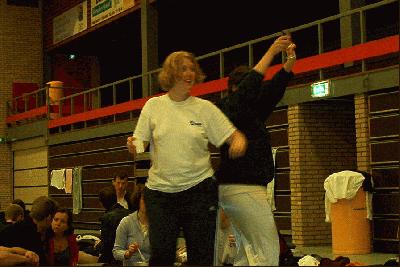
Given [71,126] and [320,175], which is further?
[71,126]

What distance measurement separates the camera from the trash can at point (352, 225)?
11992 millimetres

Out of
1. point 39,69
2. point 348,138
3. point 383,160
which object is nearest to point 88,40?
point 39,69

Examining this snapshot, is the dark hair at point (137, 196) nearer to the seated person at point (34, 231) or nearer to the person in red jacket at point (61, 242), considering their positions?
the person in red jacket at point (61, 242)

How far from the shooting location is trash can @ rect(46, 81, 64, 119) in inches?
1000

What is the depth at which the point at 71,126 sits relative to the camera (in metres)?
24.2

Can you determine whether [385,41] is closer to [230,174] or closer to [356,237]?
[356,237]

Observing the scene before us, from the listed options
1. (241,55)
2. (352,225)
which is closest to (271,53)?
(352,225)

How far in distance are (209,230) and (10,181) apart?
24546 millimetres

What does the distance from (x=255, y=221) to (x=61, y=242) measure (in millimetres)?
2858

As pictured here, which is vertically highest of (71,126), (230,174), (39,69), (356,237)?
(39,69)

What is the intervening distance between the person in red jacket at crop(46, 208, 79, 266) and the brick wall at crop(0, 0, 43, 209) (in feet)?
69.4

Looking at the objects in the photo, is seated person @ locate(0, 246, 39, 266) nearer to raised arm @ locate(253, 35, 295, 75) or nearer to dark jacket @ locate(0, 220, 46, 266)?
dark jacket @ locate(0, 220, 46, 266)

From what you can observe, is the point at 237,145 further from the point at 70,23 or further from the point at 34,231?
the point at 70,23

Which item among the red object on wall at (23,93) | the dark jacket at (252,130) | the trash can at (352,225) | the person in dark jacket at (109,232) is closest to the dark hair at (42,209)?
the person in dark jacket at (109,232)
